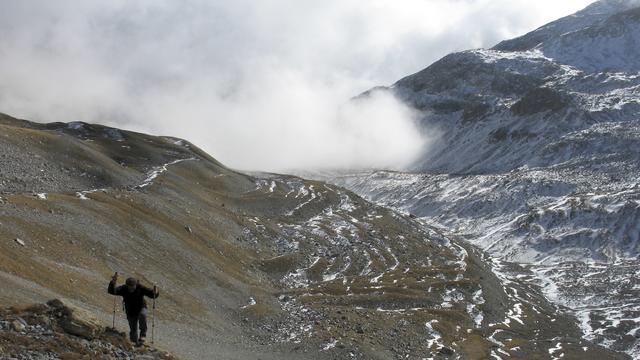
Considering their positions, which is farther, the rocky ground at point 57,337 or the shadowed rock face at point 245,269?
the shadowed rock face at point 245,269

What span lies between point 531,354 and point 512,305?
116 feet

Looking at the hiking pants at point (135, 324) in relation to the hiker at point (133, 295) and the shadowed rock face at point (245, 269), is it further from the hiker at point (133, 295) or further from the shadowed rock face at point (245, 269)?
the shadowed rock face at point (245, 269)

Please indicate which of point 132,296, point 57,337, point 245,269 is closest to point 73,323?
point 57,337

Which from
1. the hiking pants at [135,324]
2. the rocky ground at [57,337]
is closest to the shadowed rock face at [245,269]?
the rocky ground at [57,337]

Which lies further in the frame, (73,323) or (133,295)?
(133,295)

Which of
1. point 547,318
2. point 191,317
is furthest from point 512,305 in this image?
point 191,317

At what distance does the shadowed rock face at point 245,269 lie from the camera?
6056 cm

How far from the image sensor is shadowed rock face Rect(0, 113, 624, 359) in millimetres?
60562

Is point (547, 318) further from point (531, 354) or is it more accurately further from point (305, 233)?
point (305, 233)

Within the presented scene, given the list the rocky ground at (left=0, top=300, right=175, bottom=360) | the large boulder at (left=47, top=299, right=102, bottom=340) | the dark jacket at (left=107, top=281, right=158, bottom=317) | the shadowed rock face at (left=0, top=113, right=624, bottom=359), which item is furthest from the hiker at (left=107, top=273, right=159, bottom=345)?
the shadowed rock face at (left=0, top=113, right=624, bottom=359)

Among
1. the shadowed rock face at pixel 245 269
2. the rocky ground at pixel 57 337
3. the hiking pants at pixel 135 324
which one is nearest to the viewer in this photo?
the rocky ground at pixel 57 337

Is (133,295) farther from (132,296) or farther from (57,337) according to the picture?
(57,337)

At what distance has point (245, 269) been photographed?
10788 cm

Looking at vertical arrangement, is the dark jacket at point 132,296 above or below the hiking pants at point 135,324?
above
